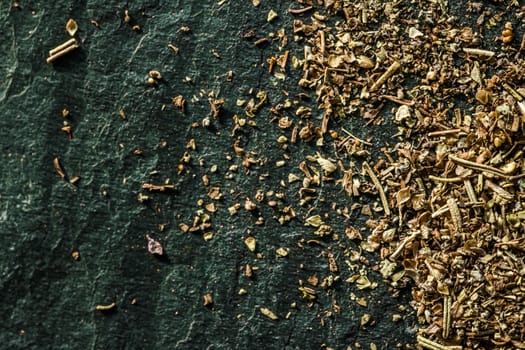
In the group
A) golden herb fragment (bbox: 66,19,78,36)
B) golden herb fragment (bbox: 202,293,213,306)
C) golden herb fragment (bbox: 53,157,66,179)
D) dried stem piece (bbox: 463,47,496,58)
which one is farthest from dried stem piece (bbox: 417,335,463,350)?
golden herb fragment (bbox: 66,19,78,36)

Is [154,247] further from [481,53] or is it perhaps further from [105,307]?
[481,53]

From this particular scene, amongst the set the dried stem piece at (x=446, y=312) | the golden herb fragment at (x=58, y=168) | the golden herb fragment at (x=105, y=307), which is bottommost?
the dried stem piece at (x=446, y=312)

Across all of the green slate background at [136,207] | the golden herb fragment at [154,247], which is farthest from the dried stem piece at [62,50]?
the golden herb fragment at [154,247]

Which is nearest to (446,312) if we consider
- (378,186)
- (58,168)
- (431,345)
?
(431,345)

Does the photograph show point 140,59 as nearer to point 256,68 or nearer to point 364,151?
point 256,68

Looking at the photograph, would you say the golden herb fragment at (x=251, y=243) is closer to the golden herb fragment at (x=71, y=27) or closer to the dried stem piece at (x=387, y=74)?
the dried stem piece at (x=387, y=74)

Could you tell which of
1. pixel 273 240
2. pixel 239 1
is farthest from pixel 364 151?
pixel 239 1
